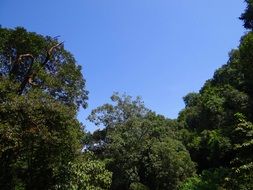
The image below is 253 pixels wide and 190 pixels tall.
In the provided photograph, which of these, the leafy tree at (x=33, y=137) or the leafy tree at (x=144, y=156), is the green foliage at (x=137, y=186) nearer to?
the leafy tree at (x=144, y=156)

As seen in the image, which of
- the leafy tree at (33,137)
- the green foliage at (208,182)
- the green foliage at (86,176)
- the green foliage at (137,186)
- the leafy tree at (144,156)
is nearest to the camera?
the leafy tree at (33,137)

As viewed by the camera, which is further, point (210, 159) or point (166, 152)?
point (210, 159)

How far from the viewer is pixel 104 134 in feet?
103

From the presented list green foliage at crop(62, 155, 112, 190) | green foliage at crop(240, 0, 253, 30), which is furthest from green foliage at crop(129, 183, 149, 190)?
green foliage at crop(240, 0, 253, 30)

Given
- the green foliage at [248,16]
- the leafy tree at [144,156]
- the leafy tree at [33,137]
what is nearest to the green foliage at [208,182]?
the leafy tree at [144,156]

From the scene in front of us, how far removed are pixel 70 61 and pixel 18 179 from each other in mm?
9422

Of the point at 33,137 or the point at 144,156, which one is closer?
the point at 33,137

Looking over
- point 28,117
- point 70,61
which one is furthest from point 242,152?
point 70,61

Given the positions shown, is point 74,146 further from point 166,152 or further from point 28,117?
point 166,152

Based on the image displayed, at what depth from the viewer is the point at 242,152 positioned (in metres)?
17.7

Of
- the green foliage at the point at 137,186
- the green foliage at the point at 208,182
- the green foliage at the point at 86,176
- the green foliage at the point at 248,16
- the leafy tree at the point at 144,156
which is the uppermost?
the green foliage at the point at 248,16

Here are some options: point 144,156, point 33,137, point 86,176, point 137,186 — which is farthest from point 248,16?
point 33,137

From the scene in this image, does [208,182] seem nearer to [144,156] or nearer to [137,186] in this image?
[137,186]

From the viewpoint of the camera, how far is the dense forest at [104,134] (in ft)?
48.9
